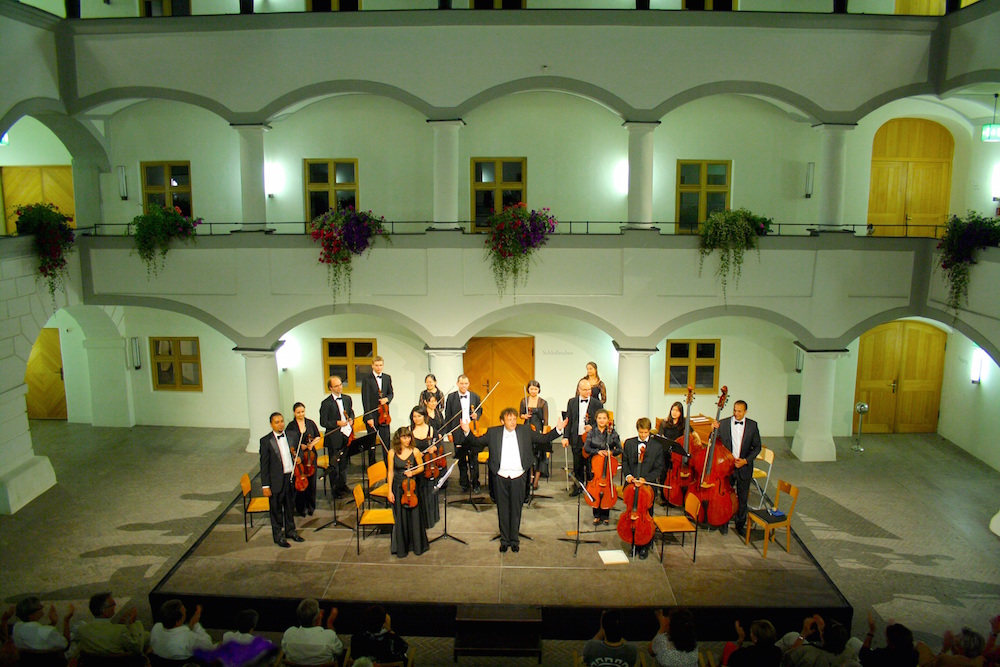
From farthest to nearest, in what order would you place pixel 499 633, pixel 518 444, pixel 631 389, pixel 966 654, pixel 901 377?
pixel 901 377
pixel 631 389
pixel 518 444
pixel 499 633
pixel 966 654

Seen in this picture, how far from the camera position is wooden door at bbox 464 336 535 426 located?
1391cm

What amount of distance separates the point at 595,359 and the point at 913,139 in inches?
274

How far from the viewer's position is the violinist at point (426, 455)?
352 inches

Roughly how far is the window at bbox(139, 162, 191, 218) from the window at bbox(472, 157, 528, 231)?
5386 millimetres

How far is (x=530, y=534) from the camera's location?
31.7ft

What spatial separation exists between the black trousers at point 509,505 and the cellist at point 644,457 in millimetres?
1399

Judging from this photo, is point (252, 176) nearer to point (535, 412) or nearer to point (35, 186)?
point (35, 186)

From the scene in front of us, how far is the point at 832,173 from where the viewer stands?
470 inches

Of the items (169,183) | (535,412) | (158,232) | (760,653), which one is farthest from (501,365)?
(760,653)

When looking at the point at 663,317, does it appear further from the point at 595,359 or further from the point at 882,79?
the point at 882,79

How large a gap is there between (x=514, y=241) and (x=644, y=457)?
4057mm

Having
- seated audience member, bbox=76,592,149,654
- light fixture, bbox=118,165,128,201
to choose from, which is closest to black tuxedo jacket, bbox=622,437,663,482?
seated audience member, bbox=76,592,149,654

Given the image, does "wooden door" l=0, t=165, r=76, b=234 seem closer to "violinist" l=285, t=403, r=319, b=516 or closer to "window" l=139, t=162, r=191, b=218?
"window" l=139, t=162, r=191, b=218

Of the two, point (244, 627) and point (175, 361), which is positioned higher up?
point (175, 361)
